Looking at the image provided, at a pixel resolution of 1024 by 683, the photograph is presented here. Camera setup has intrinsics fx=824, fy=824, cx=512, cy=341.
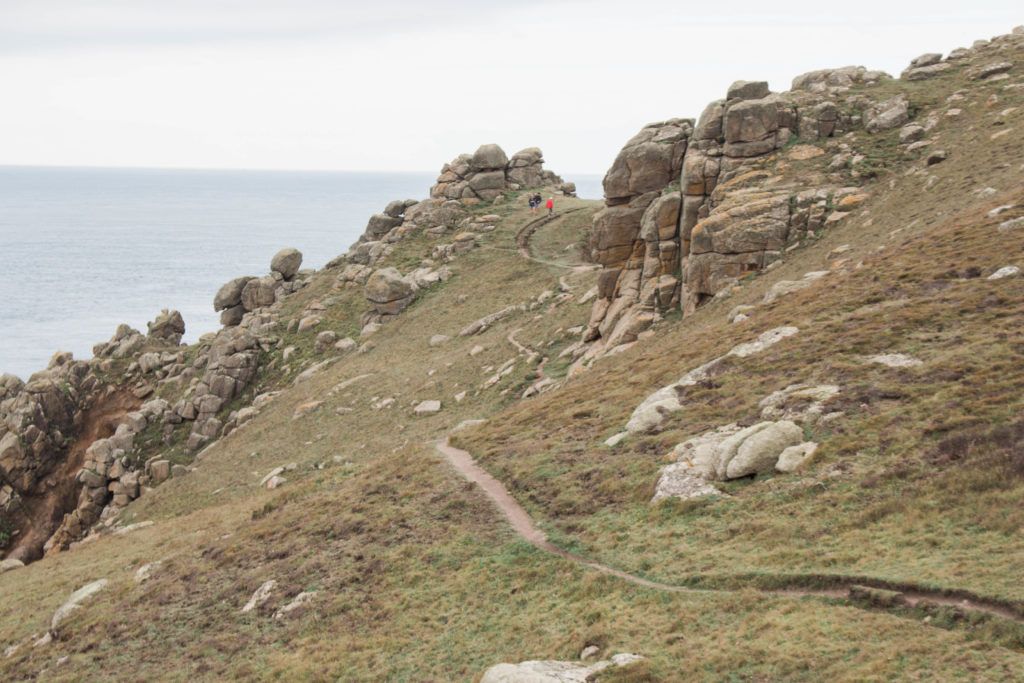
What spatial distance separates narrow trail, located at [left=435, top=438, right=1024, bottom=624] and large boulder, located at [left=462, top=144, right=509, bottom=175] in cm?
6716

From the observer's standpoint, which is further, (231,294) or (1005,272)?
(231,294)

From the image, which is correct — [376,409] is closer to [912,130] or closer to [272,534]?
[272,534]

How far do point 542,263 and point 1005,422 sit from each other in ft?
183

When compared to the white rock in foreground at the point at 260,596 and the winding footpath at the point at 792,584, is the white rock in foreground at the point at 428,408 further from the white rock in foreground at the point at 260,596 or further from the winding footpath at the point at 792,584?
the white rock in foreground at the point at 260,596

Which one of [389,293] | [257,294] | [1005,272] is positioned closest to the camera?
[1005,272]

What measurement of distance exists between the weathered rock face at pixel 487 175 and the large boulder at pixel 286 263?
668 inches

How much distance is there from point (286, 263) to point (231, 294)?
6.52 metres

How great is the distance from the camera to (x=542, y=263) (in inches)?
2972

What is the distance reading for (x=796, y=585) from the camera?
18.9 m

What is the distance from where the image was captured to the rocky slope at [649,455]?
18.7 meters

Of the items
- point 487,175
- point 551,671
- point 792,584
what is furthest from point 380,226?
point 551,671

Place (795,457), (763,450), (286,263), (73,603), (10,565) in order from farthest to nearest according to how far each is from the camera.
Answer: (286,263) < (10,565) < (73,603) < (763,450) < (795,457)

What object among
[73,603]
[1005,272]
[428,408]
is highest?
[1005,272]

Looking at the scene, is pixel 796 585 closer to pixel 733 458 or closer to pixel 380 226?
pixel 733 458
